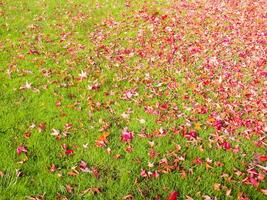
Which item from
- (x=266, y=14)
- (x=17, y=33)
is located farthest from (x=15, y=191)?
(x=266, y=14)

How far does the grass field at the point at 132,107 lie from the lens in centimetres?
458

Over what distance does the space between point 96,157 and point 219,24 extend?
308 inches

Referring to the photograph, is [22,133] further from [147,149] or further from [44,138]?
[147,149]

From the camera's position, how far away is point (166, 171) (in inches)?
187

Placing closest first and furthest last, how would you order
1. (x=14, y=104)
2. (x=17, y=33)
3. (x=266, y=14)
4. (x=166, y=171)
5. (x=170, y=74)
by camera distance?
(x=166, y=171)
(x=14, y=104)
(x=170, y=74)
(x=17, y=33)
(x=266, y=14)

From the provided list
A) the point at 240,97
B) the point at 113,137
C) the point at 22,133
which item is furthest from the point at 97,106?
the point at 240,97

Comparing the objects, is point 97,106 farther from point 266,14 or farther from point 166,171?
point 266,14

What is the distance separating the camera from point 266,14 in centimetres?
1233

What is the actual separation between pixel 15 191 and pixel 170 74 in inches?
183

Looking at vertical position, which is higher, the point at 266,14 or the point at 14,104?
the point at 266,14

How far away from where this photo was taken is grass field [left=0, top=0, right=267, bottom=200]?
15.0 feet

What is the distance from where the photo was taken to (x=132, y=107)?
21.2ft

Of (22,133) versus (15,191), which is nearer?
(15,191)

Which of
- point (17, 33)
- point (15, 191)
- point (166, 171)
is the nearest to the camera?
point (15, 191)
